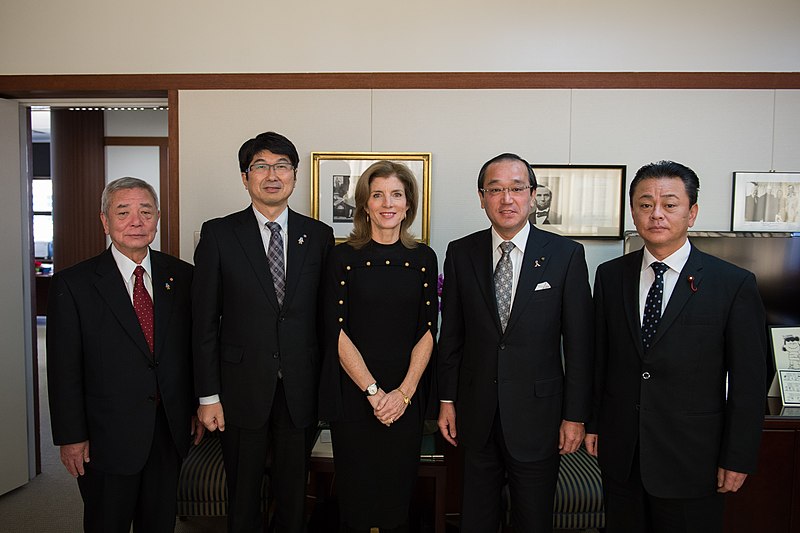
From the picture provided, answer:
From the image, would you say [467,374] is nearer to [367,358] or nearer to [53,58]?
[367,358]

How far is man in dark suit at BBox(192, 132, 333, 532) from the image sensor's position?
213 cm

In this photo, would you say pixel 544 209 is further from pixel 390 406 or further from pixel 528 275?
pixel 390 406

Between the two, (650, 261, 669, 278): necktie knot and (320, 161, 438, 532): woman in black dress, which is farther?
(320, 161, 438, 532): woman in black dress

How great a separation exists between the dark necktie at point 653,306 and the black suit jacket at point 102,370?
177 centimetres

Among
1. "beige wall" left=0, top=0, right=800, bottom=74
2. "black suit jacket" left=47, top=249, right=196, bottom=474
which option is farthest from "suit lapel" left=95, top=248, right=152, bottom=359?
"beige wall" left=0, top=0, right=800, bottom=74

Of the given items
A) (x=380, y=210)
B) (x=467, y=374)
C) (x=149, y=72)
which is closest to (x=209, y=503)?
(x=467, y=374)

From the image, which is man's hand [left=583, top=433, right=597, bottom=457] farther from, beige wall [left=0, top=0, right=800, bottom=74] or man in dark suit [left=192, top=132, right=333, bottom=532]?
beige wall [left=0, top=0, right=800, bottom=74]

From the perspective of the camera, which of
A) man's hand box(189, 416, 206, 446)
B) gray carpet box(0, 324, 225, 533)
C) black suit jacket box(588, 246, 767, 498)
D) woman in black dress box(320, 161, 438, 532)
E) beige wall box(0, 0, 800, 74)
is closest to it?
black suit jacket box(588, 246, 767, 498)

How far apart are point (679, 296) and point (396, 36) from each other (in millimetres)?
2175

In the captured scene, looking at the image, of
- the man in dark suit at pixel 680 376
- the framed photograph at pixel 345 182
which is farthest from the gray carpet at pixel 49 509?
the man in dark suit at pixel 680 376

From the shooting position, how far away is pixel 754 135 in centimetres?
318

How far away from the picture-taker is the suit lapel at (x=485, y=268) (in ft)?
6.75

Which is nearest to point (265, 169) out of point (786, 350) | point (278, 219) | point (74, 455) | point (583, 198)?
point (278, 219)

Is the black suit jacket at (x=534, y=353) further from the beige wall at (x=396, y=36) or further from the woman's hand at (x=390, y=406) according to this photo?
the beige wall at (x=396, y=36)
